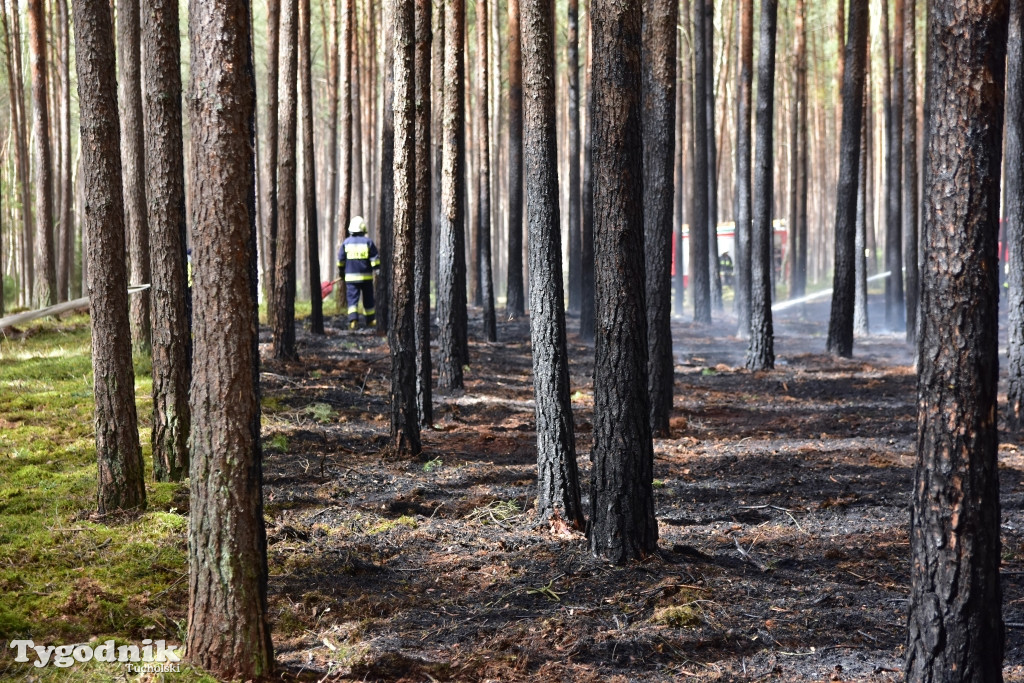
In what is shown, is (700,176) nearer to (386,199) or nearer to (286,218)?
(386,199)

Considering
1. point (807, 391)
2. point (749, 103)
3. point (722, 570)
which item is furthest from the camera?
point (749, 103)

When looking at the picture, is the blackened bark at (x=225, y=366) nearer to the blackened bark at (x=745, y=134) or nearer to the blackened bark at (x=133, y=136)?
the blackened bark at (x=133, y=136)

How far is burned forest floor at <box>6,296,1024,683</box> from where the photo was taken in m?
4.80

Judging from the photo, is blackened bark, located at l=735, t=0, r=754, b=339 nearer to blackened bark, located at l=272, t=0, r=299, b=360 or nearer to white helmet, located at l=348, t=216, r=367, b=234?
white helmet, located at l=348, t=216, r=367, b=234

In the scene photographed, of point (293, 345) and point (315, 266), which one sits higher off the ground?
point (315, 266)

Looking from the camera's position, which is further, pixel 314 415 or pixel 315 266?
pixel 315 266

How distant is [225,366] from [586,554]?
300cm

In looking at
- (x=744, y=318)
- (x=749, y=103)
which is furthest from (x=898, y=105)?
(x=744, y=318)

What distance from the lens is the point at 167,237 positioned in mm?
7059

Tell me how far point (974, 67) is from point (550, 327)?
363 cm

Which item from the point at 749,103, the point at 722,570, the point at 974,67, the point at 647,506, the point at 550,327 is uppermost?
the point at 749,103

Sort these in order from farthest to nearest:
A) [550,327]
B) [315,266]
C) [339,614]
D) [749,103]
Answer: [749,103] < [315,266] < [550,327] < [339,614]

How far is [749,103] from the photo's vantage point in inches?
723

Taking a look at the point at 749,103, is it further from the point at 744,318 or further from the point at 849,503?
the point at 849,503
